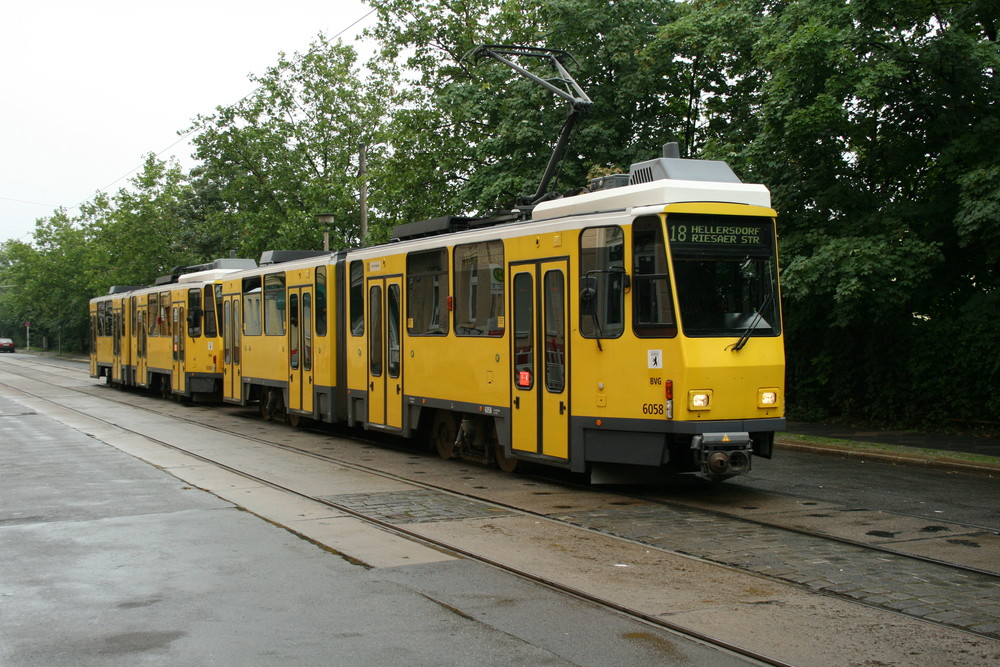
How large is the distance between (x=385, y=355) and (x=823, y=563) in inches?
364

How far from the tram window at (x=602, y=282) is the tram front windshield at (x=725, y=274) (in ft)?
2.12

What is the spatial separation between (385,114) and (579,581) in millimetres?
44257

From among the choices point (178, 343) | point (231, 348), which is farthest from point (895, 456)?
point (178, 343)

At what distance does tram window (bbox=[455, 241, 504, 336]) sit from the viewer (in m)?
12.8

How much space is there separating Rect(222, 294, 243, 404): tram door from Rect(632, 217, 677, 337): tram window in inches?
557

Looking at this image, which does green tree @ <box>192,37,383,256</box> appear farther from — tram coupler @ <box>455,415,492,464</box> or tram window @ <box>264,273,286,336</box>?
tram coupler @ <box>455,415,492,464</box>

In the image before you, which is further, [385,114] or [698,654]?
[385,114]

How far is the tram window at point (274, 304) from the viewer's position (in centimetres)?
2023

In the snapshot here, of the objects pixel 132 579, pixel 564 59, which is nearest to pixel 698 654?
pixel 132 579

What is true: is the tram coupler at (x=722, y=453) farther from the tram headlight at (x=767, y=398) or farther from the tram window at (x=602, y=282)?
the tram window at (x=602, y=282)

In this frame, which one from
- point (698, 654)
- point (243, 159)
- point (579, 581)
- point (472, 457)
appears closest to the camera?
point (698, 654)

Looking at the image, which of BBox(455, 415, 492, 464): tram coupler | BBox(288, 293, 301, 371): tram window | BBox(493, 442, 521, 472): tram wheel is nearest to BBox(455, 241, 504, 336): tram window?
BBox(455, 415, 492, 464): tram coupler

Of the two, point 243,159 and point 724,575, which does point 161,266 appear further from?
point 724,575

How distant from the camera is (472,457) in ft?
46.8
